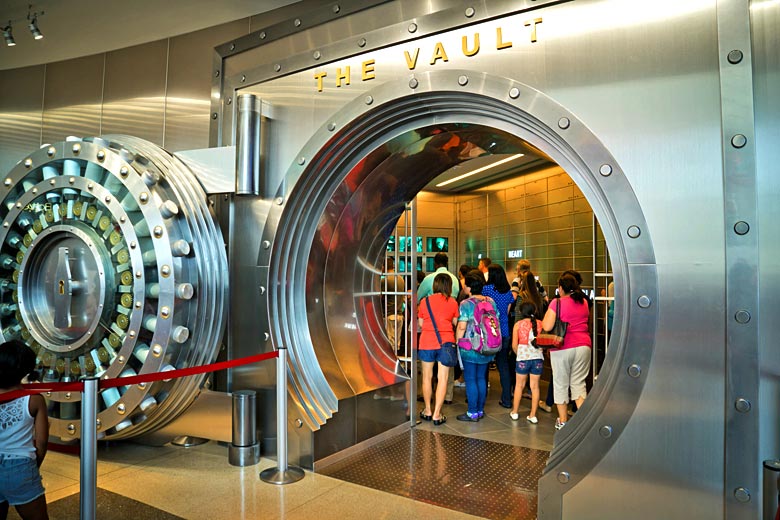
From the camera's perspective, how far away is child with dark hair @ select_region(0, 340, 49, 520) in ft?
7.02

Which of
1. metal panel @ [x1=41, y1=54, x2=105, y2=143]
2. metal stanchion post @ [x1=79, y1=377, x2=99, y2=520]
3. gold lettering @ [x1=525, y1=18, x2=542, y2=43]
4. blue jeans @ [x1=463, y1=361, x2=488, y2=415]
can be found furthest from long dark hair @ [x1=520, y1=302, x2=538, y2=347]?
metal panel @ [x1=41, y1=54, x2=105, y2=143]

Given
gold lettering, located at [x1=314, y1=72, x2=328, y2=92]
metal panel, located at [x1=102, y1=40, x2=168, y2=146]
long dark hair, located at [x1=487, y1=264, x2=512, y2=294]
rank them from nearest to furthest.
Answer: gold lettering, located at [x1=314, y1=72, x2=328, y2=92], metal panel, located at [x1=102, y1=40, x2=168, y2=146], long dark hair, located at [x1=487, y1=264, x2=512, y2=294]

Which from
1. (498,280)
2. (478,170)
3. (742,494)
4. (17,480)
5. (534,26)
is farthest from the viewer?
(478,170)

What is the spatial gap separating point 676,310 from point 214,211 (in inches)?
110

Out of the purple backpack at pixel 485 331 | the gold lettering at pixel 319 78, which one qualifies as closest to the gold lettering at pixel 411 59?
the gold lettering at pixel 319 78

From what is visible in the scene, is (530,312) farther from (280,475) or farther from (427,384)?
(280,475)

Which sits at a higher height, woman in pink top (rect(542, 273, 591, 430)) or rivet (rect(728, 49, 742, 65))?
rivet (rect(728, 49, 742, 65))

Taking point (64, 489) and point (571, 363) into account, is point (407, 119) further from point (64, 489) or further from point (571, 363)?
point (64, 489)

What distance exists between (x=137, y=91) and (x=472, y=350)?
3474mm

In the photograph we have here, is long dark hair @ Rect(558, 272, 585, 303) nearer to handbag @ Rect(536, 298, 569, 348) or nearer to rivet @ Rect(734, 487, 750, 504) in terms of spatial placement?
handbag @ Rect(536, 298, 569, 348)

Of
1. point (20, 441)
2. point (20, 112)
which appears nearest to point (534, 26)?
point (20, 441)

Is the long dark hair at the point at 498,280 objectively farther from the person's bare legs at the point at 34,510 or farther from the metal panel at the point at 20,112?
the metal panel at the point at 20,112

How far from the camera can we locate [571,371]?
4242 mm

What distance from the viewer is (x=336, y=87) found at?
327 cm
